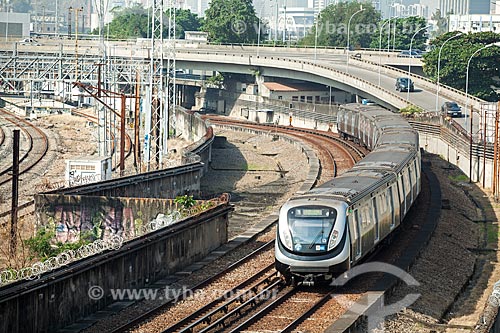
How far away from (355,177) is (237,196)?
51.5 feet

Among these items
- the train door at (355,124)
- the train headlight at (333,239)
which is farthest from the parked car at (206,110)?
the train headlight at (333,239)

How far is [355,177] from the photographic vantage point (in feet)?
92.8

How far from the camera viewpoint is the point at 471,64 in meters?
87.3

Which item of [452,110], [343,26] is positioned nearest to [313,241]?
[452,110]

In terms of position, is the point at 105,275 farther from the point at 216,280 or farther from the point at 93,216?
the point at 93,216

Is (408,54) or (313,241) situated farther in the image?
(408,54)

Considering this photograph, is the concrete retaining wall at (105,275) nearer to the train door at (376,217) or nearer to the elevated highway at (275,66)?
the train door at (376,217)

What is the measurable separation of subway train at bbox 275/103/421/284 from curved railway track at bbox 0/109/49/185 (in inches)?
807

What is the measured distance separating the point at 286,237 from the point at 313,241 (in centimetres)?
69

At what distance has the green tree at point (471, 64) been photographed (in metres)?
87.6

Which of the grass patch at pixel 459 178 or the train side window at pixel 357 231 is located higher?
the train side window at pixel 357 231

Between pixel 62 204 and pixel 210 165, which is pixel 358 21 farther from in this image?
pixel 62 204

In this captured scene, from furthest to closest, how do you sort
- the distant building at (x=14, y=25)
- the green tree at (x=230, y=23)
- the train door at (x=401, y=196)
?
the distant building at (x=14, y=25) < the green tree at (x=230, y=23) < the train door at (x=401, y=196)

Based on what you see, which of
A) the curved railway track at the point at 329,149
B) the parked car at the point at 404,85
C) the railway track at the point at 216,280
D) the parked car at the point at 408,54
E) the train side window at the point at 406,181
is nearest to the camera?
the railway track at the point at 216,280
